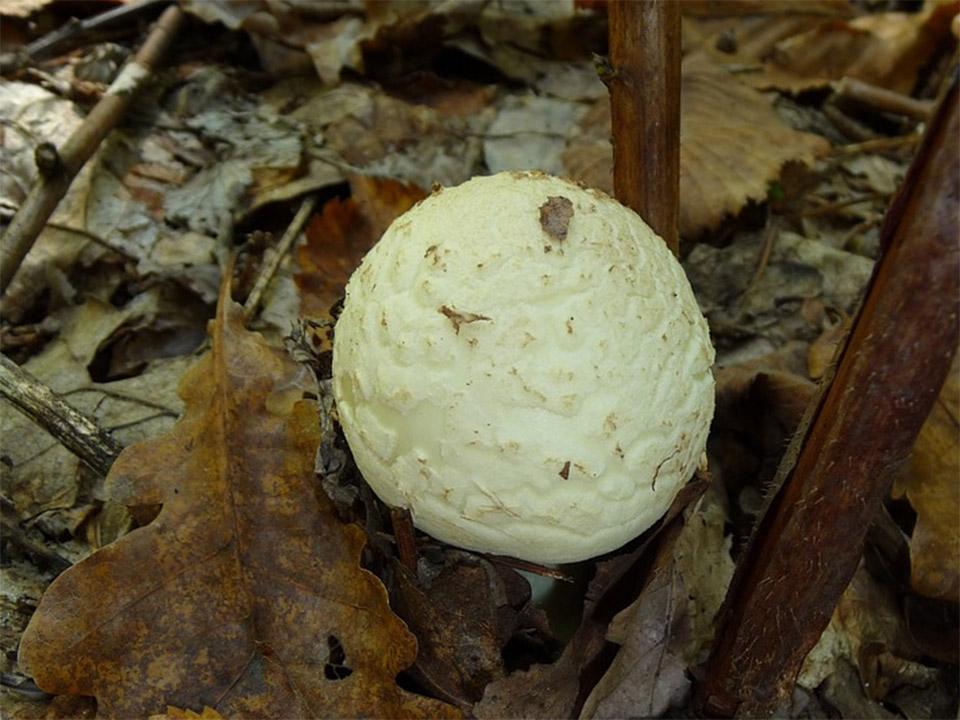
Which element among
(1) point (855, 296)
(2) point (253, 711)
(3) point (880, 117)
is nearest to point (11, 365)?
(2) point (253, 711)

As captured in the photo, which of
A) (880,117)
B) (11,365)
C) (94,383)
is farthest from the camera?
(880,117)

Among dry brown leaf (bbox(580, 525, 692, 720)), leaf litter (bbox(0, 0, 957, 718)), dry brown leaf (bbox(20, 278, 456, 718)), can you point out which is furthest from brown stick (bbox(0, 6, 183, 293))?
dry brown leaf (bbox(580, 525, 692, 720))

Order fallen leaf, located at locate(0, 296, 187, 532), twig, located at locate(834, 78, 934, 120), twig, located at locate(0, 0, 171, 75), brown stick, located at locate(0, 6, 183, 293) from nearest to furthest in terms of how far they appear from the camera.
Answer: fallen leaf, located at locate(0, 296, 187, 532) < brown stick, located at locate(0, 6, 183, 293) < twig, located at locate(0, 0, 171, 75) < twig, located at locate(834, 78, 934, 120)

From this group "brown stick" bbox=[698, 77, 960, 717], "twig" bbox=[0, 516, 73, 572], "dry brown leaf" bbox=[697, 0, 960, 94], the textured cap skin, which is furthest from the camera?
"dry brown leaf" bbox=[697, 0, 960, 94]

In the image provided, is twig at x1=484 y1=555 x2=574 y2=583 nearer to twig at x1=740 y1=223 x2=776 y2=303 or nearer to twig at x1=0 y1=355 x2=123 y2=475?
twig at x1=0 y1=355 x2=123 y2=475

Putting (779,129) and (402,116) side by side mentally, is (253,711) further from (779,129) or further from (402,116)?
(779,129)

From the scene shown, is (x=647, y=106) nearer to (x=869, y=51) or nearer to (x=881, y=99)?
(x=881, y=99)

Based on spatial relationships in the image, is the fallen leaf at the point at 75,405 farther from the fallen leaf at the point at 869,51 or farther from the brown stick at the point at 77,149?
the fallen leaf at the point at 869,51
